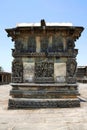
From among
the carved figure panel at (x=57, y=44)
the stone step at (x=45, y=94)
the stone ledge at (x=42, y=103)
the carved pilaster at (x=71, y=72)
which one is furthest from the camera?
the carved figure panel at (x=57, y=44)

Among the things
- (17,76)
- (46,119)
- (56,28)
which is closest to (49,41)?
(56,28)

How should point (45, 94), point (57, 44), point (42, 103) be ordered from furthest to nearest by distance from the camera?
point (57, 44)
point (45, 94)
point (42, 103)

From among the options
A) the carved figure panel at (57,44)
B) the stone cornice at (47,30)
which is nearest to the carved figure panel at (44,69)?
the carved figure panel at (57,44)

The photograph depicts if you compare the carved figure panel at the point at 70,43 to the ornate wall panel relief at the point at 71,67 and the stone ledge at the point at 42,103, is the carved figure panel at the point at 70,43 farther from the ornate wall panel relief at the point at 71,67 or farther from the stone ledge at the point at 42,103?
the stone ledge at the point at 42,103

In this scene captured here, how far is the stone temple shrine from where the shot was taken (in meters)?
9.36

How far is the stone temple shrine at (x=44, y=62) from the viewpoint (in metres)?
9.36

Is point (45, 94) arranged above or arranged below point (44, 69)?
below

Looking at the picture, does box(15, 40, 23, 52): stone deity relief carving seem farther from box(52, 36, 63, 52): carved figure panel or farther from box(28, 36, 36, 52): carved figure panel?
box(52, 36, 63, 52): carved figure panel

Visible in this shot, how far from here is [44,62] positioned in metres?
9.53

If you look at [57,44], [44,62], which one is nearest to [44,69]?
[44,62]

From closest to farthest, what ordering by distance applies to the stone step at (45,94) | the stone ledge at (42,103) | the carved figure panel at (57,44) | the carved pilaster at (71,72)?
the stone ledge at (42,103), the stone step at (45,94), the carved pilaster at (71,72), the carved figure panel at (57,44)

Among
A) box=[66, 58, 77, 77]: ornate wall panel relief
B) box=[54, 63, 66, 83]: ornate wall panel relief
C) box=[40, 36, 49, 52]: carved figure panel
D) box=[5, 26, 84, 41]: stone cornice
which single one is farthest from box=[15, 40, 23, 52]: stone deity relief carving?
box=[66, 58, 77, 77]: ornate wall panel relief

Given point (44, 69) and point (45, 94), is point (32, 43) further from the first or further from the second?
point (45, 94)

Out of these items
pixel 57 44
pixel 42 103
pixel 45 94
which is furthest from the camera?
pixel 57 44
